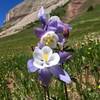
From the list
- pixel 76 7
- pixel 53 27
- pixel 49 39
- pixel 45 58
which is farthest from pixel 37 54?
pixel 76 7

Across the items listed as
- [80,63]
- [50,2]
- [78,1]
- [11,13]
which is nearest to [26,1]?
[11,13]

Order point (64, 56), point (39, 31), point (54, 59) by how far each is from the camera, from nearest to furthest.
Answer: point (54, 59) < point (64, 56) < point (39, 31)

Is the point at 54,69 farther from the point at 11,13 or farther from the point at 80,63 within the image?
the point at 11,13

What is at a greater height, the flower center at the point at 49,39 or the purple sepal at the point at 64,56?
the flower center at the point at 49,39

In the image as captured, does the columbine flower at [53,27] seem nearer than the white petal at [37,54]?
No

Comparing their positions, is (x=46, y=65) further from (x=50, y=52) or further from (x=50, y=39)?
(x=50, y=39)

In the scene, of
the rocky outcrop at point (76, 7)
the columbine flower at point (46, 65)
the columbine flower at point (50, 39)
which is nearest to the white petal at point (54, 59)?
the columbine flower at point (46, 65)

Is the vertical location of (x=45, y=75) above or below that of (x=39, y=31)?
below

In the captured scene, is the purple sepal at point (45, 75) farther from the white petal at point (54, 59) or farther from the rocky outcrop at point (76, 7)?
the rocky outcrop at point (76, 7)
